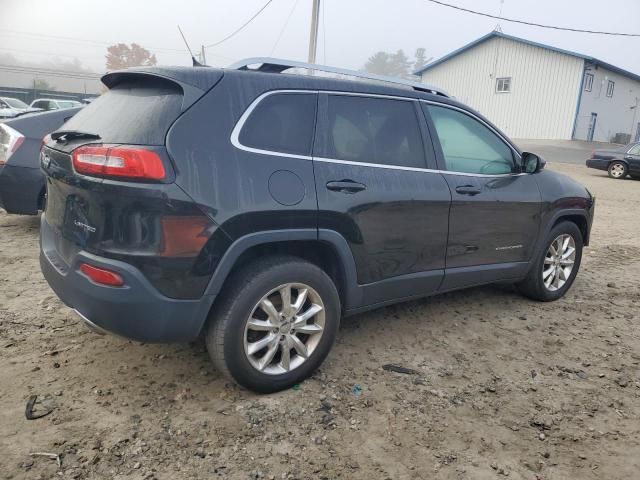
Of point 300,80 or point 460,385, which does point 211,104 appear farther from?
point 460,385

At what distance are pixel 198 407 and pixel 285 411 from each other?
47 cm

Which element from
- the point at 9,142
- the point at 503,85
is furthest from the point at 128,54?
the point at 9,142

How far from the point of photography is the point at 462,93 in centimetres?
3581

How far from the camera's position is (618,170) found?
17.1m

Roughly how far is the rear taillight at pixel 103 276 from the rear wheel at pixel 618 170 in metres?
18.4

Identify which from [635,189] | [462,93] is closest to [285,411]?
[635,189]

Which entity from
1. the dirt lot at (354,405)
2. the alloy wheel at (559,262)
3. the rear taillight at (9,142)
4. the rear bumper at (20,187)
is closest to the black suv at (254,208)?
the dirt lot at (354,405)

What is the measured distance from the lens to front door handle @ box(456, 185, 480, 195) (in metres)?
3.61

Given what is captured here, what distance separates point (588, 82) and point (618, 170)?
16.0 m

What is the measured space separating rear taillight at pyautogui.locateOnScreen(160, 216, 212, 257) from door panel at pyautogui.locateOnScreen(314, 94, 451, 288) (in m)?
0.69

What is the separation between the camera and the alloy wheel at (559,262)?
4.58 m

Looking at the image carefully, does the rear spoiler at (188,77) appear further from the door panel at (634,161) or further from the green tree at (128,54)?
the green tree at (128,54)

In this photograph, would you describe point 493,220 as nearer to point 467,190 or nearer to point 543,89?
point 467,190

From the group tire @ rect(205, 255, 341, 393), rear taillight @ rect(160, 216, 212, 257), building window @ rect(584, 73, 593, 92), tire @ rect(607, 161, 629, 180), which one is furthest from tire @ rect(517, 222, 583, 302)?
building window @ rect(584, 73, 593, 92)
